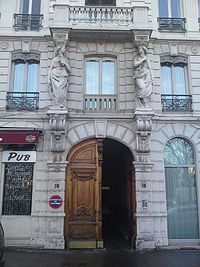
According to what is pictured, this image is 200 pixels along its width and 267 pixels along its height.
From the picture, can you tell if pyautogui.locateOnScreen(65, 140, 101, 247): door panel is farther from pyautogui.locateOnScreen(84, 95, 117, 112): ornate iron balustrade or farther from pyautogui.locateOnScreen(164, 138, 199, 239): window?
pyautogui.locateOnScreen(164, 138, 199, 239): window

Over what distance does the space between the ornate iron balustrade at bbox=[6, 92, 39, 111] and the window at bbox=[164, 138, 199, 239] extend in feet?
16.3

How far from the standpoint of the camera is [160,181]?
30.3 ft

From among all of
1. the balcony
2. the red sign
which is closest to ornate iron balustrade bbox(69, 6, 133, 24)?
the balcony

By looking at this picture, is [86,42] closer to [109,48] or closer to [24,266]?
[109,48]

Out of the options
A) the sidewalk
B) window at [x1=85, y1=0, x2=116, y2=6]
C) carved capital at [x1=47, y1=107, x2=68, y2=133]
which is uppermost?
window at [x1=85, y1=0, x2=116, y2=6]

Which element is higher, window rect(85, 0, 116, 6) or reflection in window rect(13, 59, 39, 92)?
window rect(85, 0, 116, 6)

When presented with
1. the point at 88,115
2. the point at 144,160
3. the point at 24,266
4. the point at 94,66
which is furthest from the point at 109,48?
the point at 24,266

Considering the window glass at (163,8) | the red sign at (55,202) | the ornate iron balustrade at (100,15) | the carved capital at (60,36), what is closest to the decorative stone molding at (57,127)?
the red sign at (55,202)

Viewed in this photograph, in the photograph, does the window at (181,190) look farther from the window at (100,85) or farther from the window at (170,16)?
the window at (170,16)

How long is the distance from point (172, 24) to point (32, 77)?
5.74 metres

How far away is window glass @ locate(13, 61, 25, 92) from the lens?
9.91 metres

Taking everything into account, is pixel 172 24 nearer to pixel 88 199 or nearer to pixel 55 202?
pixel 88 199

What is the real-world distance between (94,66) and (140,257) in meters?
6.63

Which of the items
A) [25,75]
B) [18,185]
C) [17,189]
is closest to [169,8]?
[25,75]
